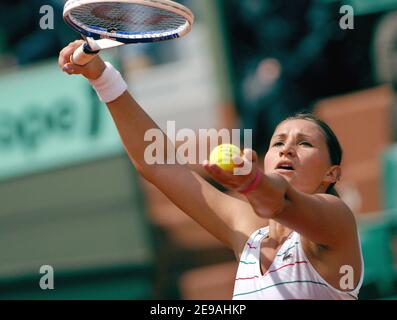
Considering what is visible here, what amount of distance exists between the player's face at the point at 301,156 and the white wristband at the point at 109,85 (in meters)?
0.63

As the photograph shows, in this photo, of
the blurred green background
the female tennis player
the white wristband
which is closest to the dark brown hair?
the female tennis player

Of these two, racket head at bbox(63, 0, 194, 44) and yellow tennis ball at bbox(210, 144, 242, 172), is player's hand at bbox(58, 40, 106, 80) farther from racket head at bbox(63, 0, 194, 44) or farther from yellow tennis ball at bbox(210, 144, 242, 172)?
yellow tennis ball at bbox(210, 144, 242, 172)

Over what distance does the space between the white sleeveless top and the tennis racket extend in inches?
32.5

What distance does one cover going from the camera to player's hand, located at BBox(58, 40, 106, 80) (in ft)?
12.3

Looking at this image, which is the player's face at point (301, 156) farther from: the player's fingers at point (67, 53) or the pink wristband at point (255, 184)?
the player's fingers at point (67, 53)

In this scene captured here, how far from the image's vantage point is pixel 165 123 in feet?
29.8

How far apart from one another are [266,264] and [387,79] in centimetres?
547

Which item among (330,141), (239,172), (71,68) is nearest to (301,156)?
(330,141)

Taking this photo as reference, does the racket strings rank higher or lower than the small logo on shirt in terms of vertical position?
higher

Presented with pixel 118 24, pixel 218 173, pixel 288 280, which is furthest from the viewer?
pixel 118 24

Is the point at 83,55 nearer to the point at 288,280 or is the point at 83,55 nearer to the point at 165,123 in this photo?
the point at 288,280

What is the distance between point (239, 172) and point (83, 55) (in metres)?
1.00

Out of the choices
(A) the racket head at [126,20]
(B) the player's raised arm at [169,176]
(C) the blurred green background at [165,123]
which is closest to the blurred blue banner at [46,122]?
(C) the blurred green background at [165,123]

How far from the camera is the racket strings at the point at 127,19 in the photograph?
11.7 feet
